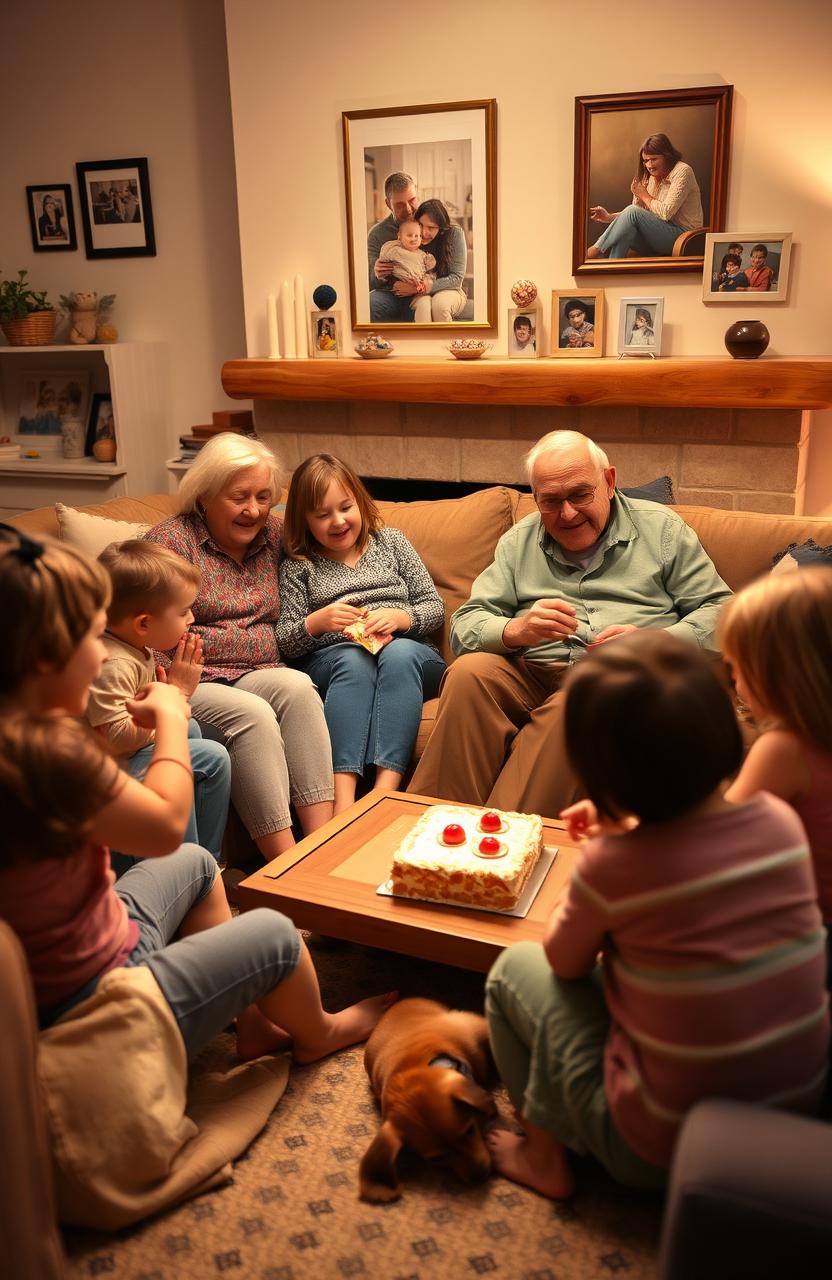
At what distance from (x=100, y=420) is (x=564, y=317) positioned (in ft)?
6.85

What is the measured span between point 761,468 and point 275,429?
1753mm

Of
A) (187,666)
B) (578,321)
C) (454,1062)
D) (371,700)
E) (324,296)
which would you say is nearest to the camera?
(454,1062)

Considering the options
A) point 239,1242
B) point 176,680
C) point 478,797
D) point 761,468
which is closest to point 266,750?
point 176,680

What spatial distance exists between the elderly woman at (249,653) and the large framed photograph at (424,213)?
1173 mm

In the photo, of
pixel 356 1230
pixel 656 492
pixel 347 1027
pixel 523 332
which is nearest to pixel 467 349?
pixel 523 332

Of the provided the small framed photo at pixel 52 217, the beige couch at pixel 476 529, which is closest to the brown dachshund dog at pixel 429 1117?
the beige couch at pixel 476 529

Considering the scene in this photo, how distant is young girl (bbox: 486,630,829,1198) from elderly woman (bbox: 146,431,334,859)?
1.24m

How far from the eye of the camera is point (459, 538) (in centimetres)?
302

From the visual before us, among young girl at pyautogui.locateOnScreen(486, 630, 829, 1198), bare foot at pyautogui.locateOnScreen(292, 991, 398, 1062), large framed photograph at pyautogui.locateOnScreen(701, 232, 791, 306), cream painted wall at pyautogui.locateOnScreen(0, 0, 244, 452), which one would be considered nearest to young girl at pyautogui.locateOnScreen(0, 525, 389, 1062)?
bare foot at pyautogui.locateOnScreen(292, 991, 398, 1062)

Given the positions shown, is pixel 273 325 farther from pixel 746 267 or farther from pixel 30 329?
pixel 746 267

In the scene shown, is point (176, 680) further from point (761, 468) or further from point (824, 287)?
point (824, 287)

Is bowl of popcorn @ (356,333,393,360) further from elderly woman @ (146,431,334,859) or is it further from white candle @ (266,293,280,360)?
elderly woman @ (146,431,334,859)

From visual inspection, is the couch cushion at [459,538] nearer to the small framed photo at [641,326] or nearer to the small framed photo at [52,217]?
the small framed photo at [641,326]

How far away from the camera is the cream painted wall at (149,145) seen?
158 inches
